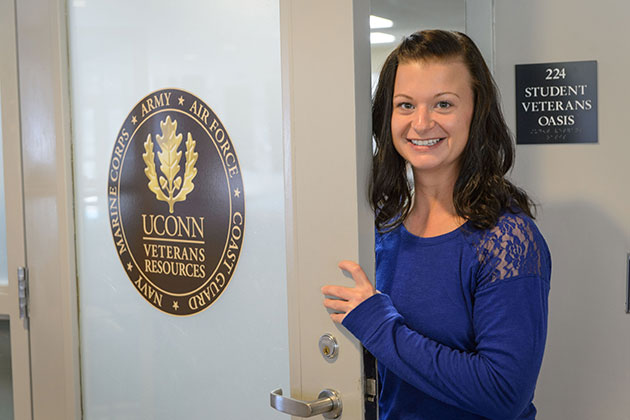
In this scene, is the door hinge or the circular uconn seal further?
the door hinge

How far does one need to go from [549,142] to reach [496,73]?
218 millimetres

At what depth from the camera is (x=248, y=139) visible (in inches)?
52.0

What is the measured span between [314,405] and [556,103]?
969 mm

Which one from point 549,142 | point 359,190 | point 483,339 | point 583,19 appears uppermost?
point 583,19

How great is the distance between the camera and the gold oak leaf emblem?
1412 millimetres

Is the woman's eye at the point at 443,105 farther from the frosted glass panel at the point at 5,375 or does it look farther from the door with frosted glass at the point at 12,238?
the frosted glass panel at the point at 5,375

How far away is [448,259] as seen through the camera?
3.74 feet

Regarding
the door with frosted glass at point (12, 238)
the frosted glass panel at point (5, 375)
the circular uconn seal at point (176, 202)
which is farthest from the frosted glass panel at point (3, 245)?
the circular uconn seal at point (176, 202)

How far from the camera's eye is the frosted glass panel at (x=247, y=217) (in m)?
1.30

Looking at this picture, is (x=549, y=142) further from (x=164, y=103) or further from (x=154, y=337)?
(x=154, y=337)

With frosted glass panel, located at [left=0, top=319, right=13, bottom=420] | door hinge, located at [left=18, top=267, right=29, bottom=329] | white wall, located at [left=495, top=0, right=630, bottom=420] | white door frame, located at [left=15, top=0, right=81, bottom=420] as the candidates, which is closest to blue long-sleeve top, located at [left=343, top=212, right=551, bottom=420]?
white wall, located at [left=495, top=0, right=630, bottom=420]

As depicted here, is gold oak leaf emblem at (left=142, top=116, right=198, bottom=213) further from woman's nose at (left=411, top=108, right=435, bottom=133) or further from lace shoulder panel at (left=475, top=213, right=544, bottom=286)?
lace shoulder panel at (left=475, top=213, right=544, bottom=286)

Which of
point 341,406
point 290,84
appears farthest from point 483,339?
point 290,84

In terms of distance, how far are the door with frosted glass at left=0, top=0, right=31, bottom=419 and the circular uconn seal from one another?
33cm
